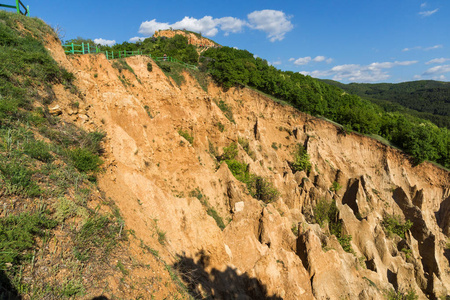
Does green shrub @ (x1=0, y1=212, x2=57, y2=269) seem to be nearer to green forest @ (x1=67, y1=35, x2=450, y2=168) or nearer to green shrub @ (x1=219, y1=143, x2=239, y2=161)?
green shrub @ (x1=219, y1=143, x2=239, y2=161)

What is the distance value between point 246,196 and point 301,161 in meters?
13.4

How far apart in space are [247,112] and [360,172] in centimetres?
1646

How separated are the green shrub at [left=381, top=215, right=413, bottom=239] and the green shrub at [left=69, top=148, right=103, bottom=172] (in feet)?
86.9

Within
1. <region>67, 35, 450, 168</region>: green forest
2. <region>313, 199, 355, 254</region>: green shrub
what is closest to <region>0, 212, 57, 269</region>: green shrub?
<region>313, 199, 355, 254</region>: green shrub

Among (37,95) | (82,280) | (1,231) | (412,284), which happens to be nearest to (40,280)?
(82,280)

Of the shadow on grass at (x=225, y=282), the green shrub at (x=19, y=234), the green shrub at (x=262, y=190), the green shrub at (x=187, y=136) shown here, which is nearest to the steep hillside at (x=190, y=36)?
the green shrub at (x=187, y=136)

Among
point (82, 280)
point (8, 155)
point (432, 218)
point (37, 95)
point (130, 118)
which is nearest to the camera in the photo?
point (82, 280)

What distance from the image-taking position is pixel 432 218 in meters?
28.3

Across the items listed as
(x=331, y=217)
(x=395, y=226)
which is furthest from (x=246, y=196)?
(x=395, y=226)

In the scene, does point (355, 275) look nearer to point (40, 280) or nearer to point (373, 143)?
point (40, 280)

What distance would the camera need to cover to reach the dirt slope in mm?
13398

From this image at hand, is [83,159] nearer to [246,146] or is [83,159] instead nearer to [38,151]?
[38,151]

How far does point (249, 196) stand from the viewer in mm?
21078

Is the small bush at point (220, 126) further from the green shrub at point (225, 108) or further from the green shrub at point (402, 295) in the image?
the green shrub at point (402, 295)
